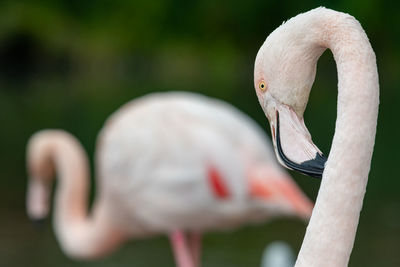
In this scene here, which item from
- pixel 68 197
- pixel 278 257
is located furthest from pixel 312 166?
pixel 68 197

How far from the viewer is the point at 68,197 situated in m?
6.17

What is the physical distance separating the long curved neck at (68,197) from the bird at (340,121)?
4.42 m

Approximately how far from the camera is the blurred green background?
8750 mm

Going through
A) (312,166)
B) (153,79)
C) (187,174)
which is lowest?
(153,79)

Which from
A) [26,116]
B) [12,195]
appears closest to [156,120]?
[12,195]

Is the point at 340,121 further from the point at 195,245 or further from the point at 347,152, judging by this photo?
the point at 195,245

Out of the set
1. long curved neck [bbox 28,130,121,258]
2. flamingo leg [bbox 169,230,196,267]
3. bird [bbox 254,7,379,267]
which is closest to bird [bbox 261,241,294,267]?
flamingo leg [bbox 169,230,196,267]

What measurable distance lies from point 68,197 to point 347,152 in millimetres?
4799

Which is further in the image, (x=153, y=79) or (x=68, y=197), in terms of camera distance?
(x=153, y=79)

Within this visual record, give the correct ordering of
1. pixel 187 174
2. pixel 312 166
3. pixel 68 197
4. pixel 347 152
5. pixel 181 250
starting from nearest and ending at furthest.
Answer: pixel 347 152 → pixel 312 166 → pixel 187 174 → pixel 181 250 → pixel 68 197

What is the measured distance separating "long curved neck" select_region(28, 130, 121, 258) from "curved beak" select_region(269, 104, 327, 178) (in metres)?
4.28

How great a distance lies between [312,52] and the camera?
1.62 metres

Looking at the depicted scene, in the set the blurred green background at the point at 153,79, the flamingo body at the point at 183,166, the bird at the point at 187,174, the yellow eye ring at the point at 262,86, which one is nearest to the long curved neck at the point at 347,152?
the yellow eye ring at the point at 262,86

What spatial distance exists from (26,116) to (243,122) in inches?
435
